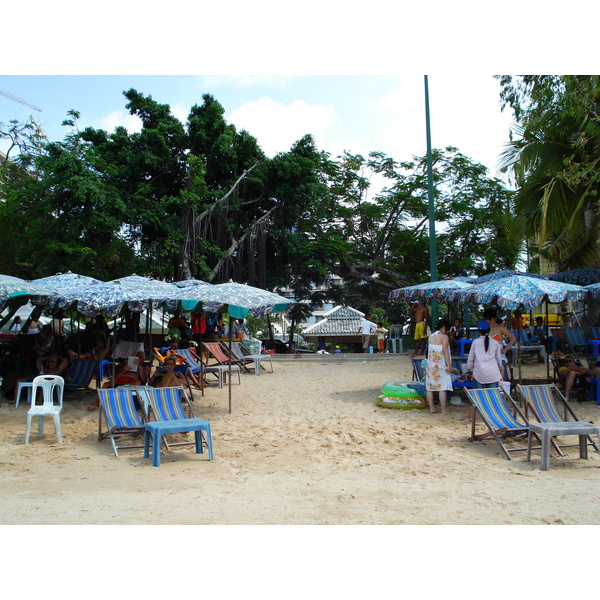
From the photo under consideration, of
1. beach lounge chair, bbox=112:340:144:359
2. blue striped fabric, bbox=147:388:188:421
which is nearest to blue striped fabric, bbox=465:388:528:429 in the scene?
blue striped fabric, bbox=147:388:188:421

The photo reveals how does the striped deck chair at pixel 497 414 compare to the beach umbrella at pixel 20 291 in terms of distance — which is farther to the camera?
the beach umbrella at pixel 20 291

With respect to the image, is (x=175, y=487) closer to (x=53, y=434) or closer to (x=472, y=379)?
(x=53, y=434)

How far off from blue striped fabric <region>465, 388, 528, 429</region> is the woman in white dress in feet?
4.82

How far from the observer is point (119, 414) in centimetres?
727

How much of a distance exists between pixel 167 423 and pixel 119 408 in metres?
1.04

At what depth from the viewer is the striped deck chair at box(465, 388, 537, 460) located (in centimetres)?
689

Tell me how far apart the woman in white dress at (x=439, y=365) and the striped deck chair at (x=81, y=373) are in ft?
19.2

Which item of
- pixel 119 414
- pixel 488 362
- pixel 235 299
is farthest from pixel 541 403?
pixel 119 414

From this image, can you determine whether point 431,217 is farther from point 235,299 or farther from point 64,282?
point 64,282

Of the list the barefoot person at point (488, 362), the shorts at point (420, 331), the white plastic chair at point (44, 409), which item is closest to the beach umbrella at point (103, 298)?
the white plastic chair at point (44, 409)

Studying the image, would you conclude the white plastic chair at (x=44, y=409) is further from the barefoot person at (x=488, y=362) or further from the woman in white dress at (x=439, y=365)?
the barefoot person at (x=488, y=362)

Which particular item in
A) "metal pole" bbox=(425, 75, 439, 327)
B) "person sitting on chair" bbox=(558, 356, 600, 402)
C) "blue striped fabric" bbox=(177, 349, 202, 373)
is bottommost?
"person sitting on chair" bbox=(558, 356, 600, 402)

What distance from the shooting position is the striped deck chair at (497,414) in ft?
22.6

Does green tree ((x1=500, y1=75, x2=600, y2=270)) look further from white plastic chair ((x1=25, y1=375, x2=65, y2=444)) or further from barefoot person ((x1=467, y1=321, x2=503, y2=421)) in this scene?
white plastic chair ((x1=25, y1=375, x2=65, y2=444))
